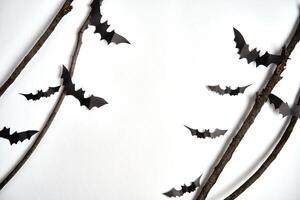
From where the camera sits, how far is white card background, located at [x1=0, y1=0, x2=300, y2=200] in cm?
92

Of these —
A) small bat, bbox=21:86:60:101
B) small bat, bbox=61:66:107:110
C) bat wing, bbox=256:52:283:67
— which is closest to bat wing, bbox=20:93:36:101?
small bat, bbox=21:86:60:101

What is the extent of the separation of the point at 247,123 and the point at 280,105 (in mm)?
141

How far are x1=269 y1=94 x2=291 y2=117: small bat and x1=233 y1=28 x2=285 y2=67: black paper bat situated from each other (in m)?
0.13

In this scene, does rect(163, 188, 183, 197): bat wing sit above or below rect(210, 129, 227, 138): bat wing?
below

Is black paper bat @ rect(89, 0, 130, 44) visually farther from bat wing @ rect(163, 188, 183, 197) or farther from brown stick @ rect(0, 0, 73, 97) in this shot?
bat wing @ rect(163, 188, 183, 197)

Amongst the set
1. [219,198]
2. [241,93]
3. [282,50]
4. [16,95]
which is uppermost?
[282,50]

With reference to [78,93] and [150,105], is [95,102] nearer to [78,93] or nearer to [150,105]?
[78,93]

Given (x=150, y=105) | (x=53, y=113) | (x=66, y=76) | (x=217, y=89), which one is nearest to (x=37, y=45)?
(x=66, y=76)

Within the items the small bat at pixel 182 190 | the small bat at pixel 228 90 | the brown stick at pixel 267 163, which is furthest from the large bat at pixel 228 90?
the small bat at pixel 182 190

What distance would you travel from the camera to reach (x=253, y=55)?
949 mm

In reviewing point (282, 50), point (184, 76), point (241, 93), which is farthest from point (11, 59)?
point (282, 50)

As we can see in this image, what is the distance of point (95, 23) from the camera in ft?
2.98

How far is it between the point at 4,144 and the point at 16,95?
182 mm

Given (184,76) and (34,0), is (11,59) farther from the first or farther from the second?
(184,76)
